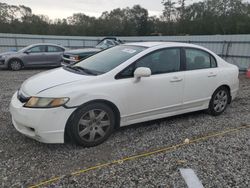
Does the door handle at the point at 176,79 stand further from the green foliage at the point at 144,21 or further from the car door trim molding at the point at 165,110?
the green foliage at the point at 144,21

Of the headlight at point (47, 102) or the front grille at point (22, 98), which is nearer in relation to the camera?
the headlight at point (47, 102)

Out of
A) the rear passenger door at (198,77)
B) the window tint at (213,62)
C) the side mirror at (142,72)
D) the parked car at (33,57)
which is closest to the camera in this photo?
the side mirror at (142,72)

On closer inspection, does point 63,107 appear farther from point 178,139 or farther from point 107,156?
point 178,139

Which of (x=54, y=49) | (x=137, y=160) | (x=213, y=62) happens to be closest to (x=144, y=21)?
(x=54, y=49)

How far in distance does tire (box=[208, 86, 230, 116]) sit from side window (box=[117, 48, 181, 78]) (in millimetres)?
1166

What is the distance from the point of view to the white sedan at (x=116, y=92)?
3.22 metres

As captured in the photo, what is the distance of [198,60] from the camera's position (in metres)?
4.64

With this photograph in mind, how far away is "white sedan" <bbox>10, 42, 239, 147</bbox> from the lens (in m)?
3.22

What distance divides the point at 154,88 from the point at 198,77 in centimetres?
105

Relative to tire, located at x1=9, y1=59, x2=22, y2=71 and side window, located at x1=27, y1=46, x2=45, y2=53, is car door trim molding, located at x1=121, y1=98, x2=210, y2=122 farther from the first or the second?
side window, located at x1=27, y1=46, x2=45, y2=53

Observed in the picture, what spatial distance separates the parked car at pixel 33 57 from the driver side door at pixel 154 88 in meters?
9.52

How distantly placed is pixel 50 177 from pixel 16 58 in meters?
10.3

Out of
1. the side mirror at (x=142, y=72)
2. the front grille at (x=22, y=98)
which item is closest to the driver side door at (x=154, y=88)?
the side mirror at (x=142, y=72)

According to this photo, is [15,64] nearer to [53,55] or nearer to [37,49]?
[37,49]
